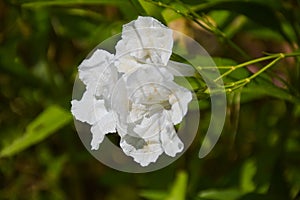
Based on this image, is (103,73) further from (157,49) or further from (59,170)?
(59,170)

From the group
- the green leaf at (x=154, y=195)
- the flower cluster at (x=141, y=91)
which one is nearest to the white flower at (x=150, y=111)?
the flower cluster at (x=141, y=91)

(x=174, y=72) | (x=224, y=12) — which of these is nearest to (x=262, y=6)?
(x=224, y=12)

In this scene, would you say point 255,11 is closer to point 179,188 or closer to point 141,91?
point 179,188

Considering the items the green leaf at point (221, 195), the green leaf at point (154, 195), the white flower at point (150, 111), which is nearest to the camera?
the white flower at point (150, 111)


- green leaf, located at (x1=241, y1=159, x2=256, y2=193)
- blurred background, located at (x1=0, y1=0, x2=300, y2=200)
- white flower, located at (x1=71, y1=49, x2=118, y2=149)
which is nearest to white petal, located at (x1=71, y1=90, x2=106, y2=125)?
white flower, located at (x1=71, y1=49, x2=118, y2=149)

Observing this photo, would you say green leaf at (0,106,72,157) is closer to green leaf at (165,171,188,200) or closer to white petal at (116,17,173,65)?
green leaf at (165,171,188,200)

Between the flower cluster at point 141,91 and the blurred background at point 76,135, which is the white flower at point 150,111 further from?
the blurred background at point 76,135
